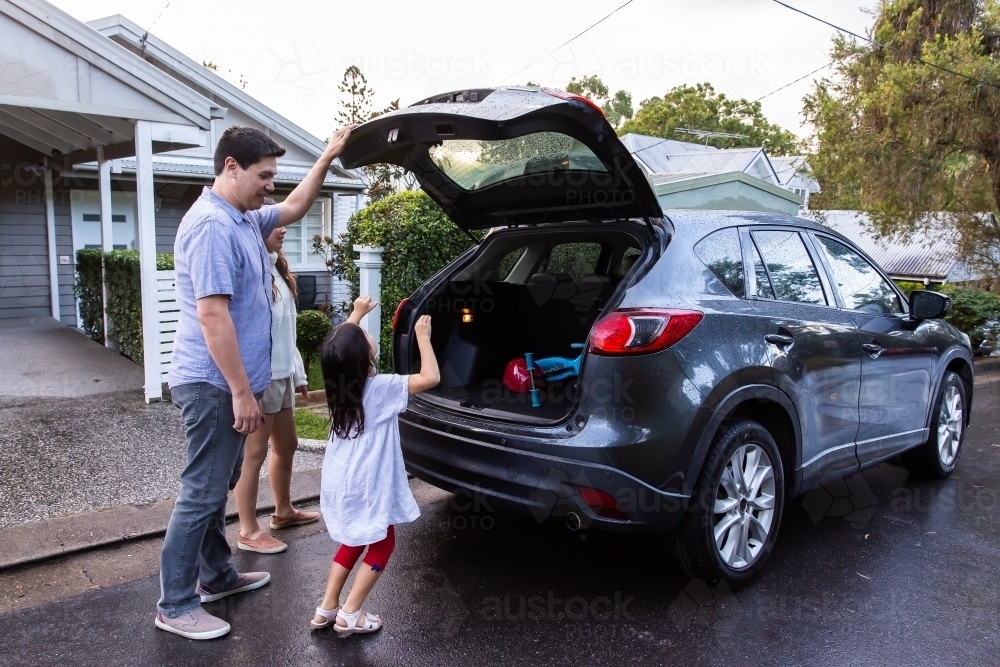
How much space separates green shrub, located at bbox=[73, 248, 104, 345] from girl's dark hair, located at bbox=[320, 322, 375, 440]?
7.37 metres

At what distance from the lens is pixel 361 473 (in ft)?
9.92

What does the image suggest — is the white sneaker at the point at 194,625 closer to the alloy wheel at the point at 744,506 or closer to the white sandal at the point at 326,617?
the white sandal at the point at 326,617

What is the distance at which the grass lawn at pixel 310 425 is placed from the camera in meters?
5.87

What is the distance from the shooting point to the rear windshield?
3429mm

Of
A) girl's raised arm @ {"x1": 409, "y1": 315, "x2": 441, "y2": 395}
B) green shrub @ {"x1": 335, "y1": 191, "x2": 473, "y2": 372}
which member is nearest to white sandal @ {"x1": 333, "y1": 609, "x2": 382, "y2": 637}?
girl's raised arm @ {"x1": 409, "y1": 315, "x2": 441, "y2": 395}

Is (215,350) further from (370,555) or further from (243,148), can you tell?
(370,555)

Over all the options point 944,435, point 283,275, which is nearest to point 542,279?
point 283,275

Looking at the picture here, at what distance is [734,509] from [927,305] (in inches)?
87.3

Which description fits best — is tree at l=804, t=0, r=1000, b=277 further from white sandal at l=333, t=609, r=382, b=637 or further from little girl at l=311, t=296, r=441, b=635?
white sandal at l=333, t=609, r=382, b=637

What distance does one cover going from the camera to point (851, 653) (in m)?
3.02

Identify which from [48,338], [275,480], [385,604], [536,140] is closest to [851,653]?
[385,604]

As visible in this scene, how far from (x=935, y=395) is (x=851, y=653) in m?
2.63

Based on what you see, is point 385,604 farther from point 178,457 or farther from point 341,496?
point 178,457

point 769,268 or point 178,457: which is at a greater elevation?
point 769,268
